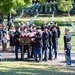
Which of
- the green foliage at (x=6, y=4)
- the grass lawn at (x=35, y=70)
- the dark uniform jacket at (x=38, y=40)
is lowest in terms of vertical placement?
the grass lawn at (x=35, y=70)

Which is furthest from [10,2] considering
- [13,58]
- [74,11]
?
[74,11]

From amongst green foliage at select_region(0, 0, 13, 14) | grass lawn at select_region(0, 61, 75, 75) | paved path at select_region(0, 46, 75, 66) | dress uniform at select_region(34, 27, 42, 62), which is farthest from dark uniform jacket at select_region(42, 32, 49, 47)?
Result: green foliage at select_region(0, 0, 13, 14)

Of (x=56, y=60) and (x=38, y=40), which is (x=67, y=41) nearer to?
(x=38, y=40)

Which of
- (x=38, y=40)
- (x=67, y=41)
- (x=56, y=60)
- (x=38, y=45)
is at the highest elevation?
(x=67, y=41)

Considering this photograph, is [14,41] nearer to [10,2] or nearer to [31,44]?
[31,44]

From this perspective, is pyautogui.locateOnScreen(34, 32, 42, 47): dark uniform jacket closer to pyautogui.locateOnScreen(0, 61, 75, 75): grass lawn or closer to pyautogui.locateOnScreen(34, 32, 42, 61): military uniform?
pyautogui.locateOnScreen(34, 32, 42, 61): military uniform

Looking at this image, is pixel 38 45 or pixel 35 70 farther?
pixel 38 45

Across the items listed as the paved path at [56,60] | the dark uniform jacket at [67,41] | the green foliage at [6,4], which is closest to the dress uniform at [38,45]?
the paved path at [56,60]

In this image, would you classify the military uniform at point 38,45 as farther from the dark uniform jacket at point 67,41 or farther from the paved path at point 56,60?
the dark uniform jacket at point 67,41

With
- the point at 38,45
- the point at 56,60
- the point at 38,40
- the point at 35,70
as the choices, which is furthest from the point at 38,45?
the point at 35,70

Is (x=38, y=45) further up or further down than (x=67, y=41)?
further down

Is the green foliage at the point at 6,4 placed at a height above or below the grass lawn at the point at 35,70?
above

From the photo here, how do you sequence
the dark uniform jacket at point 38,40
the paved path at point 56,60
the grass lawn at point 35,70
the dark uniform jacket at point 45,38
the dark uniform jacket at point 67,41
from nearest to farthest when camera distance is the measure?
the grass lawn at point 35,70 < the dark uniform jacket at point 67,41 < the dark uniform jacket at point 38,40 < the dark uniform jacket at point 45,38 < the paved path at point 56,60

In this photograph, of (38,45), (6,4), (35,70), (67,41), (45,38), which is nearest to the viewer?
(35,70)
